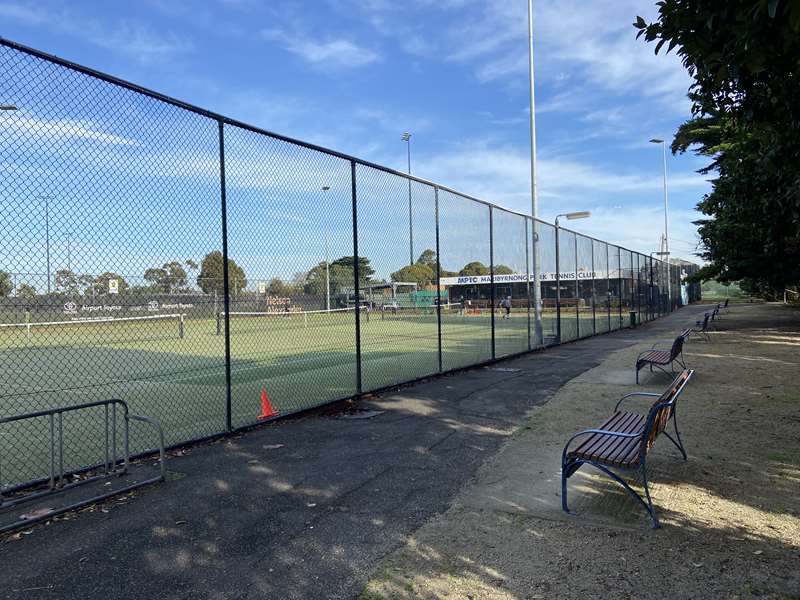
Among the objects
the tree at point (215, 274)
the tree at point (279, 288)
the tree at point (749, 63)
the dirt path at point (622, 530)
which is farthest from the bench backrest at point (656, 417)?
the tree at point (279, 288)

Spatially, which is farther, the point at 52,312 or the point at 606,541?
the point at 52,312

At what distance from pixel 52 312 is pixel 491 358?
931 cm

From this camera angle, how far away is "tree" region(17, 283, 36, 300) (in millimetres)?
4680

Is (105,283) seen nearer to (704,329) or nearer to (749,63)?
(749,63)

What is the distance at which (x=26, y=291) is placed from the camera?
15.6 feet

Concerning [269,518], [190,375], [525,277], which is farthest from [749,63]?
[525,277]

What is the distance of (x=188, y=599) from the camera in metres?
2.92

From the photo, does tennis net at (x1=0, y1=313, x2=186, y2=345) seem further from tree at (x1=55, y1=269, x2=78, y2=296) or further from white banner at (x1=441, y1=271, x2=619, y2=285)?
white banner at (x1=441, y1=271, x2=619, y2=285)

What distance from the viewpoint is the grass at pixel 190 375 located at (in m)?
6.46

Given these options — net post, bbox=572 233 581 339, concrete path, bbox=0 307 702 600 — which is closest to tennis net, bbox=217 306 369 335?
concrete path, bbox=0 307 702 600

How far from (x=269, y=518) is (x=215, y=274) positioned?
315 centimetres

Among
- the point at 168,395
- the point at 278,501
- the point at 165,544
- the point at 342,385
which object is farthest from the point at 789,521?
the point at 168,395

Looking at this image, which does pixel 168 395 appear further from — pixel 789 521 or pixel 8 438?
pixel 789 521

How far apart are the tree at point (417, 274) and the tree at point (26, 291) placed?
20.6 ft
